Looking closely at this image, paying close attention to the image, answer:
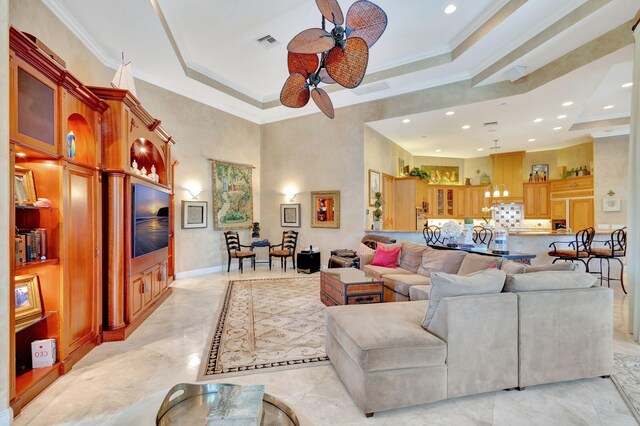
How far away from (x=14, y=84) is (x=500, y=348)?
391 cm

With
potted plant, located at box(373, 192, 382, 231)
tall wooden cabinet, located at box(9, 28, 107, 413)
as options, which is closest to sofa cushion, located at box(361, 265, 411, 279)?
potted plant, located at box(373, 192, 382, 231)

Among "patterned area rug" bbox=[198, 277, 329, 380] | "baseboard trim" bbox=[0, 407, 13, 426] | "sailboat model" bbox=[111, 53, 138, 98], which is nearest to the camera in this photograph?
"baseboard trim" bbox=[0, 407, 13, 426]

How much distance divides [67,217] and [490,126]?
26.4 feet

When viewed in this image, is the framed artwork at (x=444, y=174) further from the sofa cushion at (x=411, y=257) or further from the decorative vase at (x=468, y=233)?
the sofa cushion at (x=411, y=257)

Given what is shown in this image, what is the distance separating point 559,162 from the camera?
31.0 feet

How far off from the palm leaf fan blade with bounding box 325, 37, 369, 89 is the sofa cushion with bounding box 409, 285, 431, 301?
2.41m

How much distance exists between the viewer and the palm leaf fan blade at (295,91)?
9.91ft

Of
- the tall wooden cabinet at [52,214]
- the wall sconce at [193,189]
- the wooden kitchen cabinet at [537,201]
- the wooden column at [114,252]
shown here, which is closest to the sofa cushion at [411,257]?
the wooden column at [114,252]

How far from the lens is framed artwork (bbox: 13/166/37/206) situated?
2471mm

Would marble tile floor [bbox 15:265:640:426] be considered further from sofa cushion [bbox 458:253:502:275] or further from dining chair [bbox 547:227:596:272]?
dining chair [bbox 547:227:596:272]

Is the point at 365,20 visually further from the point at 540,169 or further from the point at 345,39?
the point at 540,169

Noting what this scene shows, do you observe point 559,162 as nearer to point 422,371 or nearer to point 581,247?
point 581,247

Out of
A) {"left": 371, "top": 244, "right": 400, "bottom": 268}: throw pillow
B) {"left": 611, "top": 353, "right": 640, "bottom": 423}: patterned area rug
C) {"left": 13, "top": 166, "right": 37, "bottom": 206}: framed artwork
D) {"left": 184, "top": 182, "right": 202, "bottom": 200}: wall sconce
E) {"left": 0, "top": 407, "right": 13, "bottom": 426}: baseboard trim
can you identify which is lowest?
{"left": 611, "top": 353, "right": 640, "bottom": 423}: patterned area rug

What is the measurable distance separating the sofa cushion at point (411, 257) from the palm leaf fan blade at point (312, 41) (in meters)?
3.42
